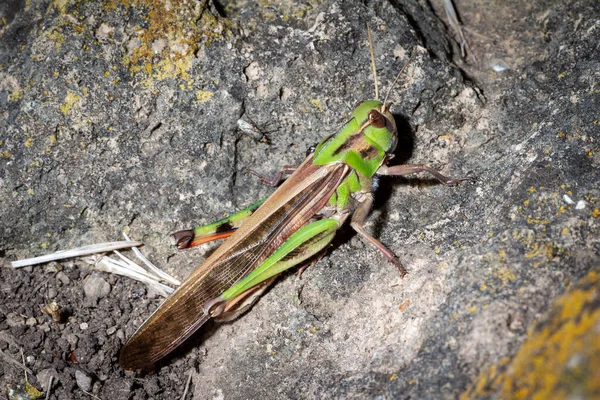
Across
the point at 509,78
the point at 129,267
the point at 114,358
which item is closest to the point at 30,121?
the point at 129,267

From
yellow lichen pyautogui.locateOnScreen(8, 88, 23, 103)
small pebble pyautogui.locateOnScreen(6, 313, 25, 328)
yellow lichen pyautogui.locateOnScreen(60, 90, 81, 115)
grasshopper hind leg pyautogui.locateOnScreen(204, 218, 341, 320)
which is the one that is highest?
yellow lichen pyautogui.locateOnScreen(8, 88, 23, 103)

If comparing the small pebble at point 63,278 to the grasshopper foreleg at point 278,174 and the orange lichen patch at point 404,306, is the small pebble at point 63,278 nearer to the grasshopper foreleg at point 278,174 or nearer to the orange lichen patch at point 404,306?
the grasshopper foreleg at point 278,174

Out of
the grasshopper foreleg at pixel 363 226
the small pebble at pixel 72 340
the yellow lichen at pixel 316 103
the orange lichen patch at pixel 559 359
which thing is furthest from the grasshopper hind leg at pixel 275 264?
the orange lichen patch at pixel 559 359

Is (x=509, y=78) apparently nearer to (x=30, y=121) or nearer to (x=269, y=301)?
(x=269, y=301)

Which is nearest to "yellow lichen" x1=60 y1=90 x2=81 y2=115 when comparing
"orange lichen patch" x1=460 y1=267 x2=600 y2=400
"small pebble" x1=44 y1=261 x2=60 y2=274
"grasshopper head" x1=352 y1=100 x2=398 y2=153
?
"small pebble" x1=44 y1=261 x2=60 y2=274

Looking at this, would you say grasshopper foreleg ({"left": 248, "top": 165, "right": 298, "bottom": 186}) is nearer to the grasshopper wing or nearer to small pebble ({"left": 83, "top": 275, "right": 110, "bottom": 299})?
the grasshopper wing

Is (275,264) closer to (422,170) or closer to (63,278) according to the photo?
(422,170)

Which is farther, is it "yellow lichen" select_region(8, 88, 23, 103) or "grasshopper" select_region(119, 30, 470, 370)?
"yellow lichen" select_region(8, 88, 23, 103)
